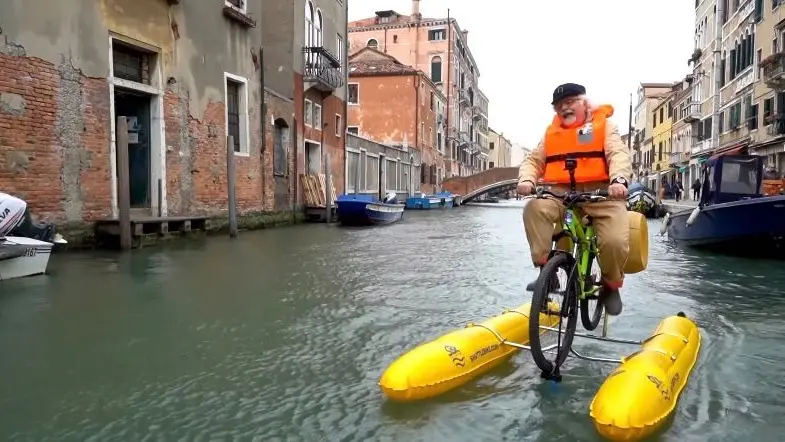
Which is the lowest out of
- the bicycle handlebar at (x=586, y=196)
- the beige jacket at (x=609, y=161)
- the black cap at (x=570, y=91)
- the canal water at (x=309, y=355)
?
the canal water at (x=309, y=355)

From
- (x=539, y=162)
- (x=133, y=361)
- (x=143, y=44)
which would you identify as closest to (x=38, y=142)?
(x=143, y=44)

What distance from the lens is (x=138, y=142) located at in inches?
464

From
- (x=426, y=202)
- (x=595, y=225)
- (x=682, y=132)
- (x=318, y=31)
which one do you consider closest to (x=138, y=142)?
(x=318, y=31)

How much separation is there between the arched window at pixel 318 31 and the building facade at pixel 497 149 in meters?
60.4

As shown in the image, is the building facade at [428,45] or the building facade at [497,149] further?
the building facade at [497,149]

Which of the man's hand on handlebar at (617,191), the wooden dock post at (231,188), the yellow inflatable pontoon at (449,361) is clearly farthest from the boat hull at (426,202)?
the man's hand on handlebar at (617,191)

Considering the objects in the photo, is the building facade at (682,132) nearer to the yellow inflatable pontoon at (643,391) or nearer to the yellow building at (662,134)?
the yellow building at (662,134)

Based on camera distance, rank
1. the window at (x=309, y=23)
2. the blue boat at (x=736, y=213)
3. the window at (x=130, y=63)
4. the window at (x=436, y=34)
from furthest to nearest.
A: the window at (x=436, y=34) < the window at (x=309, y=23) < the window at (x=130, y=63) < the blue boat at (x=736, y=213)

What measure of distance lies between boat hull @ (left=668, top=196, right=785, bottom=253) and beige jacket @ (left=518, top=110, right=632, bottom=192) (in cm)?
675

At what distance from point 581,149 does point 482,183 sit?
4021 centimetres

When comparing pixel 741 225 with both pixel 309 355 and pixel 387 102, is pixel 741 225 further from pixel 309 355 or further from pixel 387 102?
pixel 387 102

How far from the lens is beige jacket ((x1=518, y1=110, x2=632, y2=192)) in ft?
10.4

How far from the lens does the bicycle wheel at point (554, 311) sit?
2979mm

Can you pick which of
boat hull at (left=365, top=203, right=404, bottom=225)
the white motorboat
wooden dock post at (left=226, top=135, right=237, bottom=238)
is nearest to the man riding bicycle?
the white motorboat
